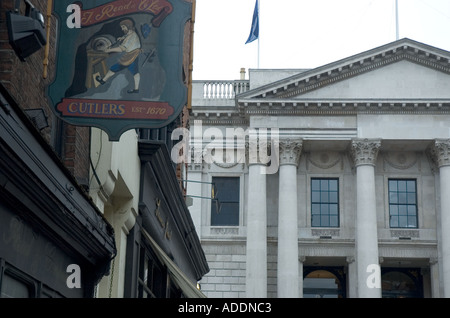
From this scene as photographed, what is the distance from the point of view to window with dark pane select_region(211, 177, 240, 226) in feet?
171

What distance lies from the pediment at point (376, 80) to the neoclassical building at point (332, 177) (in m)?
0.06

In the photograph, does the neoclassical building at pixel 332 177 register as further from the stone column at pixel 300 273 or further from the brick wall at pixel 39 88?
the brick wall at pixel 39 88

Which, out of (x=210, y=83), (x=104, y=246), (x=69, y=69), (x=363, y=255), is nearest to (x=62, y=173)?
(x=69, y=69)

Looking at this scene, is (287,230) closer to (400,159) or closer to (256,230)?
(256,230)

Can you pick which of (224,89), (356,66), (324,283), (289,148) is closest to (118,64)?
(289,148)

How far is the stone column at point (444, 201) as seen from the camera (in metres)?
48.6

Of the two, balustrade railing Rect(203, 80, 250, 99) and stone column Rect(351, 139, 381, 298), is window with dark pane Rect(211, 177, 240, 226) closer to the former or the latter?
balustrade railing Rect(203, 80, 250, 99)

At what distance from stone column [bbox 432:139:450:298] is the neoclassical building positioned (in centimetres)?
6

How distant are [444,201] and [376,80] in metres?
7.96

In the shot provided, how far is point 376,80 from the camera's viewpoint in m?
51.3

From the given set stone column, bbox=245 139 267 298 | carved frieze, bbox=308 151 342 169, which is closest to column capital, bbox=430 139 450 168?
carved frieze, bbox=308 151 342 169

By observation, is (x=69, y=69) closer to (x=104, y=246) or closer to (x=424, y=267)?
(x=104, y=246)

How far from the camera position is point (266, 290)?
4934 centimetres
